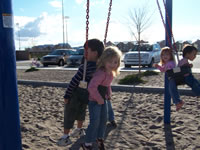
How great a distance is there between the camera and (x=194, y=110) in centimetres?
477

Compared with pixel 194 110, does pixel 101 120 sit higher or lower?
higher

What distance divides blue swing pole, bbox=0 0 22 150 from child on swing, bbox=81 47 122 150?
2.84ft

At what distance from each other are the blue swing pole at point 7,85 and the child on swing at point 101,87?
866mm

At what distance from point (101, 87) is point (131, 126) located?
1557 millimetres

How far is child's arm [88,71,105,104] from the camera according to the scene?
8.72ft

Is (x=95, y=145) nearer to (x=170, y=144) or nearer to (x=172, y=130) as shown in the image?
(x=170, y=144)

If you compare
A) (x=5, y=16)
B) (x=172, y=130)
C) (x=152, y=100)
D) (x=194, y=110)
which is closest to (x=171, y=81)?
(x=172, y=130)

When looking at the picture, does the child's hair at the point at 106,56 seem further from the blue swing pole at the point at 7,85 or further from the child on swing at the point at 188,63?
the child on swing at the point at 188,63

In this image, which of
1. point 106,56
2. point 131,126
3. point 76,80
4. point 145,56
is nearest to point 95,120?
point 76,80

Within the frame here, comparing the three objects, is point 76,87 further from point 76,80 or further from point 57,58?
point 57,58

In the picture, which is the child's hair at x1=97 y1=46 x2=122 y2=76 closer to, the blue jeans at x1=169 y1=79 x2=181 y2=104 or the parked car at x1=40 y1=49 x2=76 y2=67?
the blue jeans at x1=169 y1=79 x2=181 y2=104

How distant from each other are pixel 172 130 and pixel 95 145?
1319 mm

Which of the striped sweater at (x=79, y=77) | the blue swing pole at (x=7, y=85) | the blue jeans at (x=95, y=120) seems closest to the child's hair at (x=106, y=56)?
the striped sweater at (x=79, y=77)

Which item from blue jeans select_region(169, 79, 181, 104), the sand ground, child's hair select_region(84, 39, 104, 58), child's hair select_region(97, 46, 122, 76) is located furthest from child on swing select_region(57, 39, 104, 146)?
blue jeans select_region(169, 79, 181, 104)
